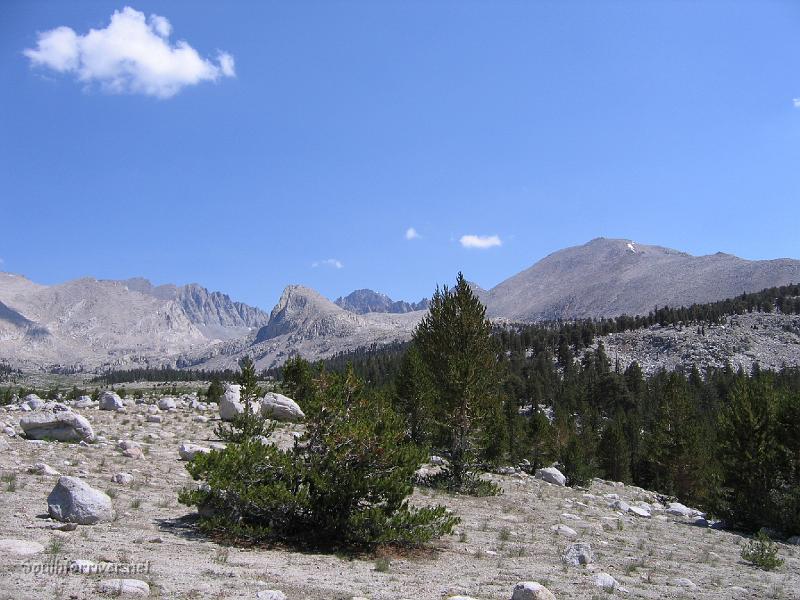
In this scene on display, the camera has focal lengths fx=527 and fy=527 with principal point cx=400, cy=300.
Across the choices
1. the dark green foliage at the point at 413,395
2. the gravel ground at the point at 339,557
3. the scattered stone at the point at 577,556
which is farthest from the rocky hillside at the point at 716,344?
the scattered stone at the point at 577,556

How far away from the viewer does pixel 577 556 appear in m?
12.6

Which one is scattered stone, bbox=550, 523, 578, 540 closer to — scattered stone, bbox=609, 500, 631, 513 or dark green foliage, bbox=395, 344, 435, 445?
scattered stone, bbox=609, 500, 631, 513

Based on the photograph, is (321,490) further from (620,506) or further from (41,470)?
(620,506)

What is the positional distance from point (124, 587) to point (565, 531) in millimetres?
13603

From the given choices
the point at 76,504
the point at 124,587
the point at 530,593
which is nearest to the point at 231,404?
the point at 76,504

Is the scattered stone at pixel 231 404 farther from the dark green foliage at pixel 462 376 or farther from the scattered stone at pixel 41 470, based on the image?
the scattered stone at pixel 41 470

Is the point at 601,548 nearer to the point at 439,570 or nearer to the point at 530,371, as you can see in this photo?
the point at 439,570

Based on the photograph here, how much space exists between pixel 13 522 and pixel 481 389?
19.2 m

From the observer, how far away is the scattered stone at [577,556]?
1242 cm

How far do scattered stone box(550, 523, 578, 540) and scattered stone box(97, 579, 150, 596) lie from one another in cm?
1272

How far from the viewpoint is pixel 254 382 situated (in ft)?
101

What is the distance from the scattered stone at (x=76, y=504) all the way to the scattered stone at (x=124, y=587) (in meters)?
4.50

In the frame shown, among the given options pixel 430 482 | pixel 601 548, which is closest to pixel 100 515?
pixel 601 548

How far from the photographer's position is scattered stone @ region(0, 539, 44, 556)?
29.2 ft
